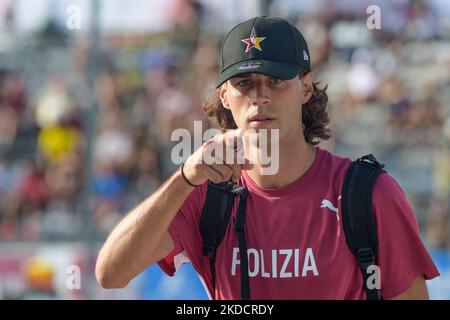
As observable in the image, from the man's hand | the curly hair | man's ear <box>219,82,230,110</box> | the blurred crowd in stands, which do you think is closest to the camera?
the man's hand

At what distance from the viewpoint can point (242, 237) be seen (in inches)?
140

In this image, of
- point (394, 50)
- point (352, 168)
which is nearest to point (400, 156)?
point (394, 50)

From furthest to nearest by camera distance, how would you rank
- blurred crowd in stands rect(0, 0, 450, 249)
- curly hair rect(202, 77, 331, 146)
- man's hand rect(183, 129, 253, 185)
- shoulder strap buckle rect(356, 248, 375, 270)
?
blurred crowd in stands rect(0, 0, 450, 249), curly hair rect(202, 77, 331, 146), shoulder strap buckle rect(356, 248, 375, 270), man's hand rect(183, 129, 253, 185)

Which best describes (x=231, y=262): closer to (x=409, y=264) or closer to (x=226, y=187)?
(x=226, y=187)

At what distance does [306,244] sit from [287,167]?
364 mm

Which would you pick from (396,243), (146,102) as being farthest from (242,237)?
(146,102)

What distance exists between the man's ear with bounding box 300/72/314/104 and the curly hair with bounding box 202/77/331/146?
0.15 metres

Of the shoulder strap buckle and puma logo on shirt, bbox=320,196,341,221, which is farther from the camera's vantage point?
puma logo on shirt, bbox=320,196,341,221

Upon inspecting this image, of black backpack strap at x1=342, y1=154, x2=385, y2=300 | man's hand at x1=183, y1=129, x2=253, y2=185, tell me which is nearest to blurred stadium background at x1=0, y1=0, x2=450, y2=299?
black backpack strap at x1=342, y1=154, x2=385, y2=300

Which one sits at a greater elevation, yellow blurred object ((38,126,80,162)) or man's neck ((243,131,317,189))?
yellow blurred object ((38,126,80,162))

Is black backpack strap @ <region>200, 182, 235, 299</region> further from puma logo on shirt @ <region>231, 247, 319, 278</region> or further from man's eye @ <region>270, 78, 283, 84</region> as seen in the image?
man's eye @ <region>270, 78, 283, 84</region>

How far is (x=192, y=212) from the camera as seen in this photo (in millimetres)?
3658

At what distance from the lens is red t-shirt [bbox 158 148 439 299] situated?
3.47m
